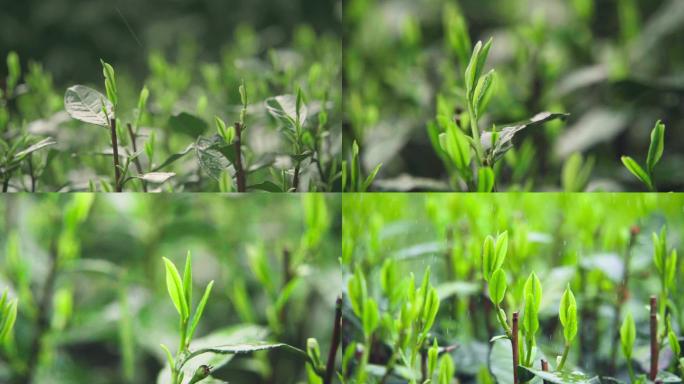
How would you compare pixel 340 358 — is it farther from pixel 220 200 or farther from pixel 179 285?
pixel 220 200

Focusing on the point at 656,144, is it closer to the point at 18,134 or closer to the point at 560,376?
the point at 560,376

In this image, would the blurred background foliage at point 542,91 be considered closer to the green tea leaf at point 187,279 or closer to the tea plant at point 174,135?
the tea plant at point 174,135

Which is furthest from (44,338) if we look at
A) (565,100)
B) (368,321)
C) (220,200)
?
(565,100)

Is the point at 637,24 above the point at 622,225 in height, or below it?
above

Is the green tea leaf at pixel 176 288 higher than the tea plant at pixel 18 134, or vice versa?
the tea plant at pixel 18 134

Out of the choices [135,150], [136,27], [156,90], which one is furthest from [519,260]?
[136,27]

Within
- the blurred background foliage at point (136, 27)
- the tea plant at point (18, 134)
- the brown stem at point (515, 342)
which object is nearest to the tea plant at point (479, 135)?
the brown stem at point (515, 342)

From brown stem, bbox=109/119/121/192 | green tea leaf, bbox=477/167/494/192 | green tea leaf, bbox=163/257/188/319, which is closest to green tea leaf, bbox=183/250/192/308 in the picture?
green tea leaf, bbox=163/257/188/319
